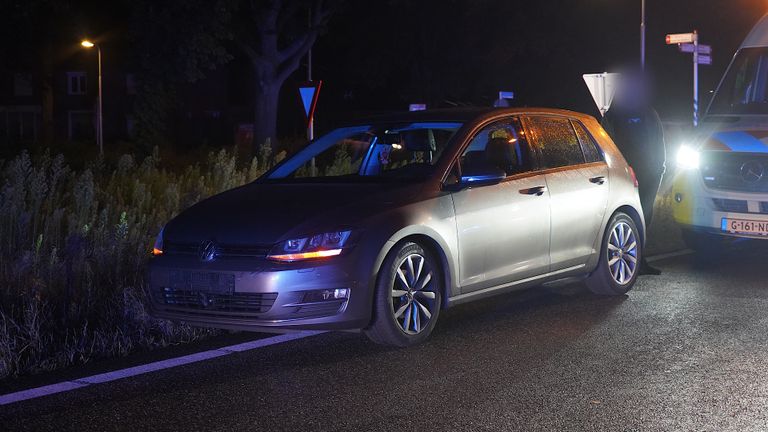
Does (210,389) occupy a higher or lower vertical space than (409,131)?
lower

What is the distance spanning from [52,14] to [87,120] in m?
25.8

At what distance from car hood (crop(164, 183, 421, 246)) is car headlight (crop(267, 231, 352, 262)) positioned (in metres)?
0.05

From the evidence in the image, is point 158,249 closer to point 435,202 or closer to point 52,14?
point 435,202

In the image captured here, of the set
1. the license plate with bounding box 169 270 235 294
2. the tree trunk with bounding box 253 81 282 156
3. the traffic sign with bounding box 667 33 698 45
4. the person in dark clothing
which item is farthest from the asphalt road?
the tree trunk with bounding box 253 81 282 156

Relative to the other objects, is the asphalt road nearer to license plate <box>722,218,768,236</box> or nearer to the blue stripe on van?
license plate <box>722,218,768,236</box>

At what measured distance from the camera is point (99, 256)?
9.06 metres

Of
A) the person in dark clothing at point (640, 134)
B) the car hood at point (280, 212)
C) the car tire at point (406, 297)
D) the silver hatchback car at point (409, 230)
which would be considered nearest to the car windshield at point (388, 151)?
the silver hatchback car at point (409, 230)

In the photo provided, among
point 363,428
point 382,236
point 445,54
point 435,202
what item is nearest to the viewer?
point 363,428

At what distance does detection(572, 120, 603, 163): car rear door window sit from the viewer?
9375 mm

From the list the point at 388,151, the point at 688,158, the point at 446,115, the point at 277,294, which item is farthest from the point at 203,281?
the point at 688,158

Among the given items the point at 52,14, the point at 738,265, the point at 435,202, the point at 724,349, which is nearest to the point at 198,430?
the point at 435,202

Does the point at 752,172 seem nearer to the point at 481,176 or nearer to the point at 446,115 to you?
the point at 446,115

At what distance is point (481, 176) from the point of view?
7.80 meters

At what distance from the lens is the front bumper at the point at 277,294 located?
6.85 meters
